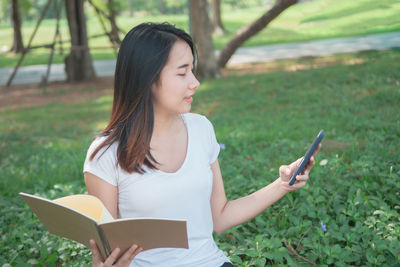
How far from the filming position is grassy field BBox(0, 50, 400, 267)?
2.75 metres

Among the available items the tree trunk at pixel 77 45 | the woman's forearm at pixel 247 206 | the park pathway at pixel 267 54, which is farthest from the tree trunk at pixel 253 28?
the woman's forearm at pixel 247 206

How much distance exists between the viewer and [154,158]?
1947 millimetres

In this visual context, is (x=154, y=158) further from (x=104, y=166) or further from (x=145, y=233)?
(x=145, y=233)

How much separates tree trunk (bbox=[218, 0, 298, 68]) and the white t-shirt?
283 inches

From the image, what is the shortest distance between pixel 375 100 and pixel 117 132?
4.69 meters

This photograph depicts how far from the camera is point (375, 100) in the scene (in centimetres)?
594

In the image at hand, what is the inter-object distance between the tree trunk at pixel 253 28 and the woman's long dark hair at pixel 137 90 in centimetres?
711

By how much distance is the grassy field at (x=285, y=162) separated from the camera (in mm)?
2748

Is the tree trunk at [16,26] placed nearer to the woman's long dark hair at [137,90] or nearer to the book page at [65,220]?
the woman's long dark hair at [137,90]

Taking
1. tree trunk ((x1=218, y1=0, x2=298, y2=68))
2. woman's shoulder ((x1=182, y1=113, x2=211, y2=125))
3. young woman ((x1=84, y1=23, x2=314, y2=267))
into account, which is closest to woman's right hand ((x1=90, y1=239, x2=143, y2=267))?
young woman ((x1=84, y1=23, x2=314, y2=267))

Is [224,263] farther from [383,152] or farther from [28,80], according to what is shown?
[28,80]

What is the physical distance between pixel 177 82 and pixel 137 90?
0.15 m

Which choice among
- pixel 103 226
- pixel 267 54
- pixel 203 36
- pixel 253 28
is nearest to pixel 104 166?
pixel 103 226

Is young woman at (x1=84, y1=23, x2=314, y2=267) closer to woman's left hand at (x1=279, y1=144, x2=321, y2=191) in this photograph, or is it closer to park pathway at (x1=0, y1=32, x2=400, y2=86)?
woman's left hand at (x1=279, y1=144, x2=321, y2=191)
